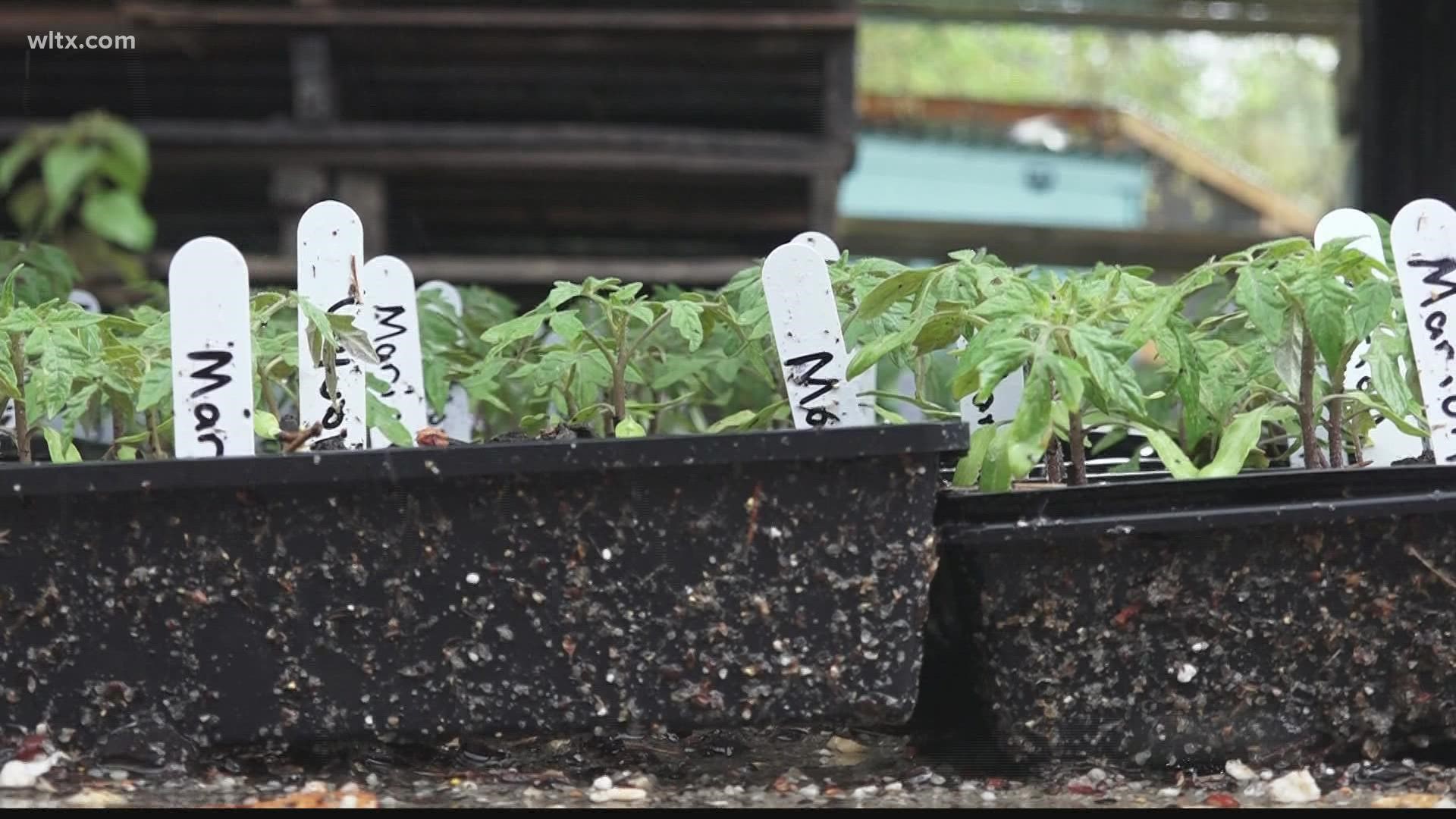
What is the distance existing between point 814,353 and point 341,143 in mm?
1713

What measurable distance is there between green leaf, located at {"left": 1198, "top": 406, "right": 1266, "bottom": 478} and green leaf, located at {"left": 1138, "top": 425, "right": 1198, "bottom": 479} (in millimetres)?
12

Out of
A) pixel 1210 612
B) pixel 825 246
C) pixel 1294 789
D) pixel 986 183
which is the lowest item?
pixel 1294 789

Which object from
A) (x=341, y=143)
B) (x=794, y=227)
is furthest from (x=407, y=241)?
(x=794, y=227)

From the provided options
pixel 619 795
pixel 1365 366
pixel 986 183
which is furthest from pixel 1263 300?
pixel 986 183

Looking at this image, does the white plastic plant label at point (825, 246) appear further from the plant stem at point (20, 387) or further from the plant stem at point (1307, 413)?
the plant stem at point (20, 387)

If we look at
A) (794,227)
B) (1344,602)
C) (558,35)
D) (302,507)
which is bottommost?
(1344,602)

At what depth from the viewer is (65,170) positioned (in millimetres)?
2514

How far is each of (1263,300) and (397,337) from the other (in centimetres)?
73

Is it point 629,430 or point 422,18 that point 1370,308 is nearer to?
point 629,430

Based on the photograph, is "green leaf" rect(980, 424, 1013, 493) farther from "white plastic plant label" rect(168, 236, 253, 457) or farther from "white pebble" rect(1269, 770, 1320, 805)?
"white plastic plant label" rect(168, 236, 253, 457)

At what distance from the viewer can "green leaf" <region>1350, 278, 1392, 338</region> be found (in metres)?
0.99
